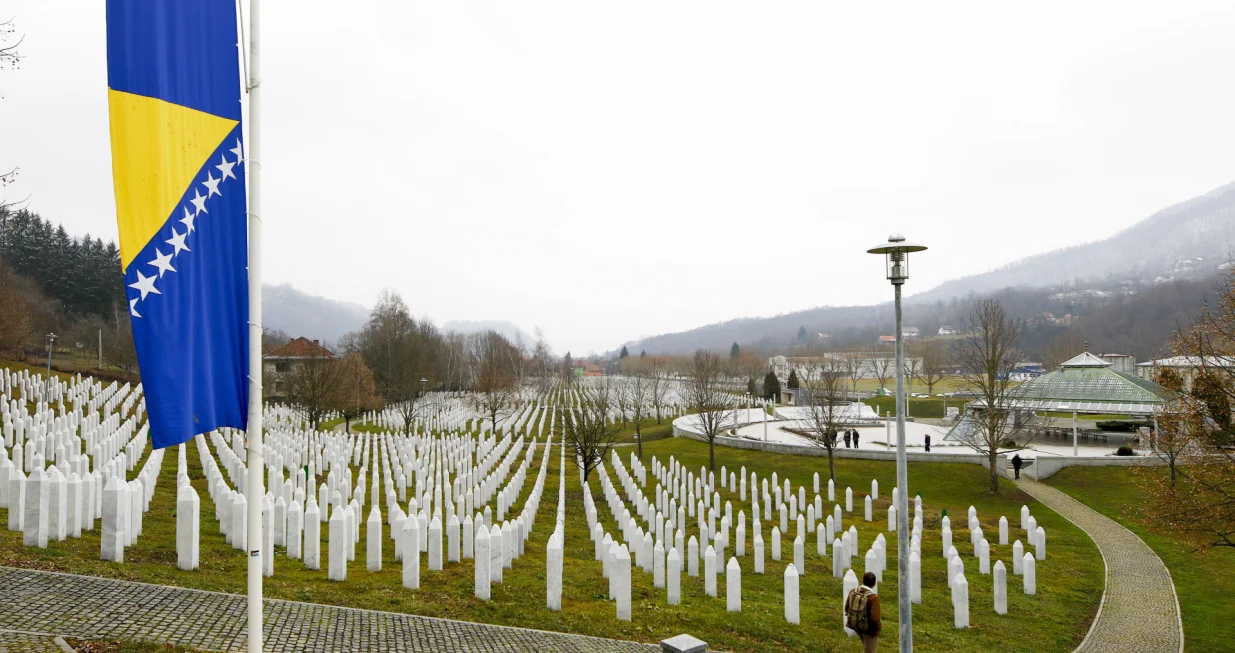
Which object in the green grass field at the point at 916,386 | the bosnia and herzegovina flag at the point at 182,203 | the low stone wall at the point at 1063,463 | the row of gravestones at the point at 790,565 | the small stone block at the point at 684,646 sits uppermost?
the bosnia and herzegovina flag at the point at 182,203

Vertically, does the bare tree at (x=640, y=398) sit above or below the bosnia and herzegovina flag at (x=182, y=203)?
below

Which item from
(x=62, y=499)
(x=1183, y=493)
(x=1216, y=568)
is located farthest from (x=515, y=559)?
(x=1216, y=568)

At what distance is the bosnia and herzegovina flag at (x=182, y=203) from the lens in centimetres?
509

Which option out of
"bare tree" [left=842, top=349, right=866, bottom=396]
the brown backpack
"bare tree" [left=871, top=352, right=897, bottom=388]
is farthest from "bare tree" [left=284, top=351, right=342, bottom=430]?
"bare tree" [left=871, top=352, right=897, bottom=388]

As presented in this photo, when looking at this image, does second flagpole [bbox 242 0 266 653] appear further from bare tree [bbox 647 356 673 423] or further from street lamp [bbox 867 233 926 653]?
bare tree [bbox 647 356 673 423]

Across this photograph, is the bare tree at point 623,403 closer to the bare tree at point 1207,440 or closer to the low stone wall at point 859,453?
the low stone wall at point 859,453

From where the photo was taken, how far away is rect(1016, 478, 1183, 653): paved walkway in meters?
11.8

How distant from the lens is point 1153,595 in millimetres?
14711

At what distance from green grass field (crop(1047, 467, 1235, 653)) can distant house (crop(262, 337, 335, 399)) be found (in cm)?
4604

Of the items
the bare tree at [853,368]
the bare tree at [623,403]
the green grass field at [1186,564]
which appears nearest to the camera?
the green grass field at [1186,564]

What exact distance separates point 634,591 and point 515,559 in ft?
9.35

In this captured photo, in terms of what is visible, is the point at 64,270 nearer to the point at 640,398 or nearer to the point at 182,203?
the point at 640,398

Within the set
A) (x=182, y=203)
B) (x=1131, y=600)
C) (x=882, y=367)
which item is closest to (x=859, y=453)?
(x=1131, y=600)

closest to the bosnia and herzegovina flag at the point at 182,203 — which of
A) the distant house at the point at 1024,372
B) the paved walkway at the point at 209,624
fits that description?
the paved walkway at the point at 209,624
